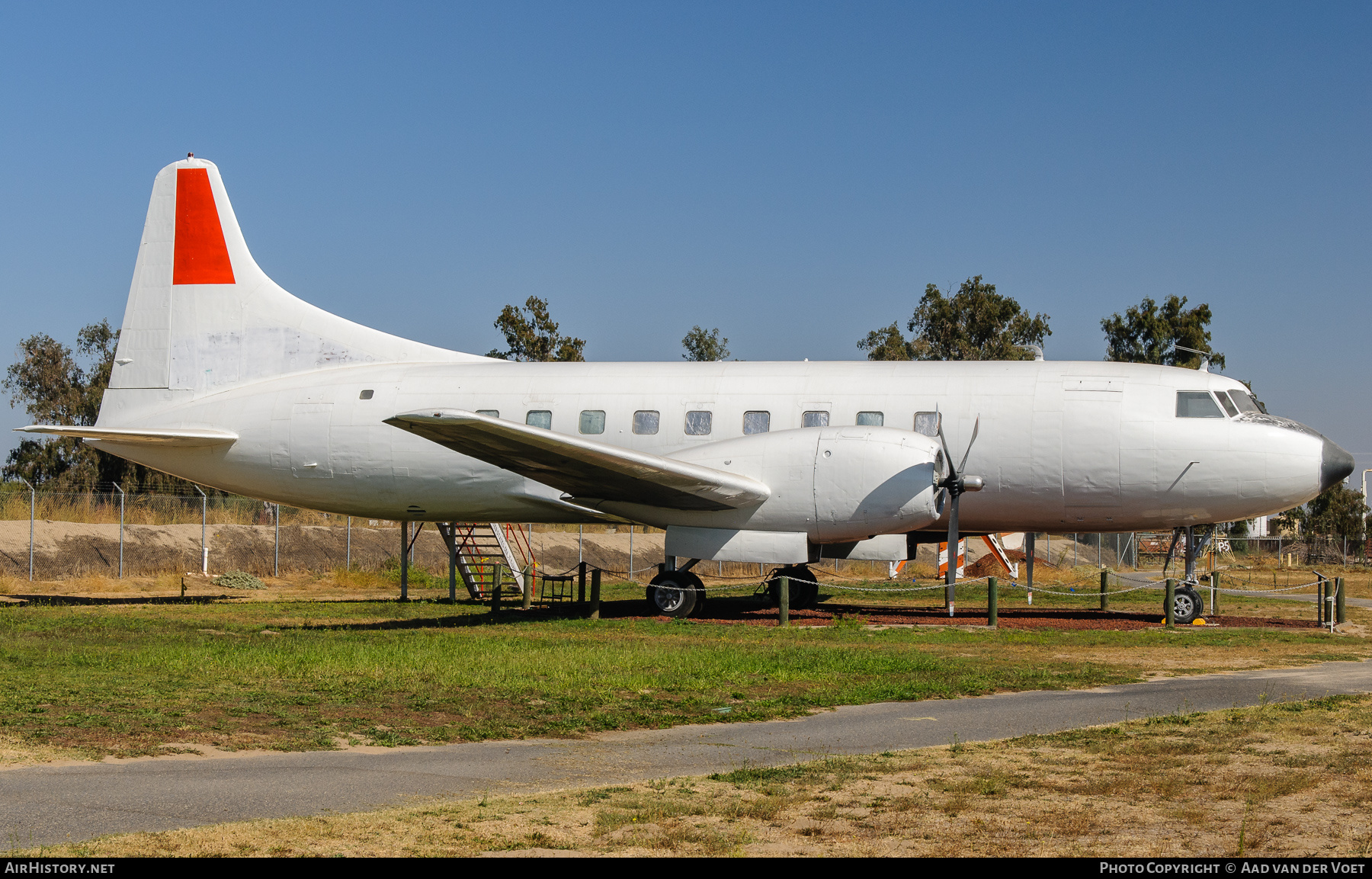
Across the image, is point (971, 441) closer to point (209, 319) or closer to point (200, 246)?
point (209, 319)

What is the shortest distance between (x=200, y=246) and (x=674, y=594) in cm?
1168

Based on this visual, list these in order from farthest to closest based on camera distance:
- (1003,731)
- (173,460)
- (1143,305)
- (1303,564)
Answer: (1303,564) < (1143,305) < (173,460) < (1003,731)

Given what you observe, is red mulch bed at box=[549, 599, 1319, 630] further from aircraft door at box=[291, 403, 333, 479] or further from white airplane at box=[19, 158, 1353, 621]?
aircraft door at box=[291, 403, 333, 479]

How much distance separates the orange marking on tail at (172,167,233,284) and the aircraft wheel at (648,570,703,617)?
34.8ft

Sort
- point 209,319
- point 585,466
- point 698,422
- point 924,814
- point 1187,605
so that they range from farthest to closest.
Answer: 1. point 209,319
2. point 698,422
3. point 1187,605
4. point 585,466
5. point 924,814

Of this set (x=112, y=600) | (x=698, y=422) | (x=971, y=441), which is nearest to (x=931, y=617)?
(x=971, y=441)

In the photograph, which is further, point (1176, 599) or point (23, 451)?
point (23, 451)

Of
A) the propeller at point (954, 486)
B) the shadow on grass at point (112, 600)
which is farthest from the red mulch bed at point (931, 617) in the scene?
the shadow on grass at point (112, 600)

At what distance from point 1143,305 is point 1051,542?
11400mm

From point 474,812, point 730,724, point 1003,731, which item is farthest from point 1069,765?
point 474,812

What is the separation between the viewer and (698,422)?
69.1ft
